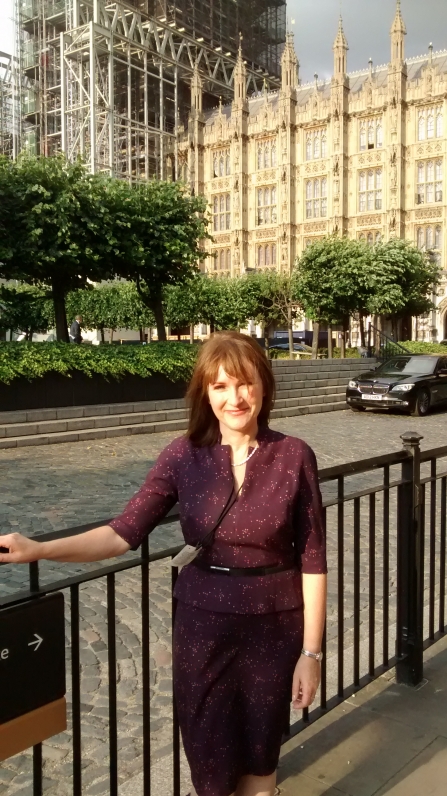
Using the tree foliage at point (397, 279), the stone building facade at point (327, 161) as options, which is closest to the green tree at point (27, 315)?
the tree foliage at point (397, 279)

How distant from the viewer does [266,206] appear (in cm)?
5541

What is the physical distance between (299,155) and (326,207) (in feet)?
16.0

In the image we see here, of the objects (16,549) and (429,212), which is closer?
(16,549)

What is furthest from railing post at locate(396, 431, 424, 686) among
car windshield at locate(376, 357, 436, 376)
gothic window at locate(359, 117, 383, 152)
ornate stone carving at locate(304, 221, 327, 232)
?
gothic window at locate(359, 117, 383, 152)

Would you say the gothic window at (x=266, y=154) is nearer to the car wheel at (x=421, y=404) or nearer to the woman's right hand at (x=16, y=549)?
the car wheel at (x=421, y=404)

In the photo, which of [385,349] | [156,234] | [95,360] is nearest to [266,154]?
[385,349]

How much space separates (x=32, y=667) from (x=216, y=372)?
80 centimetres

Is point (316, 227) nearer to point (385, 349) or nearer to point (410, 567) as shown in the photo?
point (385, 349)

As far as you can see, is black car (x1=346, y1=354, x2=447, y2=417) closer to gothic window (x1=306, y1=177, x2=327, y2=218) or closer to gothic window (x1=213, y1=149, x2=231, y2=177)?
gothic window (x1=306, y1=177, x2=327, y2=218)

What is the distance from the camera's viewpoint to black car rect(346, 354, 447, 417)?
1648 centimetres

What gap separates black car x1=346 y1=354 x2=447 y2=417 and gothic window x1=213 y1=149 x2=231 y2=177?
43.1 meters

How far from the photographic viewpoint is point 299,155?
177ft

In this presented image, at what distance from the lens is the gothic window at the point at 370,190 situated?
50.5 meters

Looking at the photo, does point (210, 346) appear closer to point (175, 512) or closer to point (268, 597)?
point (175, 512)
